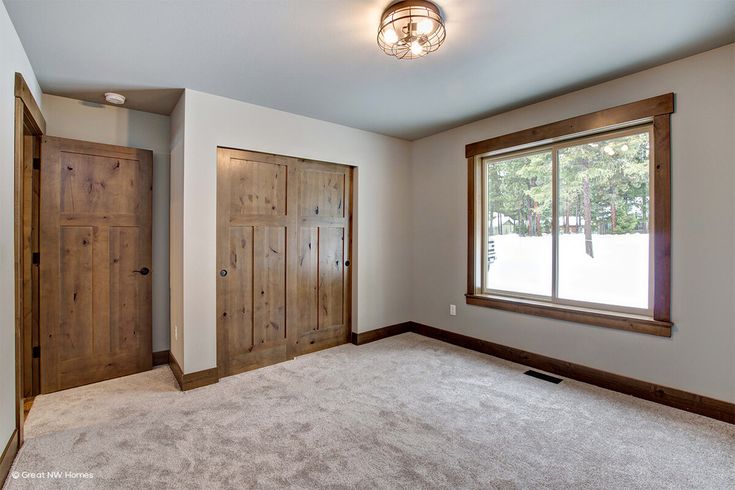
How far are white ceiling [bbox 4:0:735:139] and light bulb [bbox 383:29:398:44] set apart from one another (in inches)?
4.0

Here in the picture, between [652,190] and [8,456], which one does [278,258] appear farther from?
[652,190]

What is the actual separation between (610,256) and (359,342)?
2750mm

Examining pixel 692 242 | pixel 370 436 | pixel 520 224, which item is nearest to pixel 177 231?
pixel 370 436

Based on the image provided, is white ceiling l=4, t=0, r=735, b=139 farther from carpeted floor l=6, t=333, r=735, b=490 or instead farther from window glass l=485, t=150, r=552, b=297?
carpeted floor l=6, t=333, r=735, b=490

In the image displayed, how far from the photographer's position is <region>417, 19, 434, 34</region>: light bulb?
1.95 m

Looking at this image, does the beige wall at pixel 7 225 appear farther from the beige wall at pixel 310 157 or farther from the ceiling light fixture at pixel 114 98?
the beige wall at pixel 310 157

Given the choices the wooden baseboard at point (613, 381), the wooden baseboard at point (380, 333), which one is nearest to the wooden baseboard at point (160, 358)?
the wooden baseboard at point (380, 333)

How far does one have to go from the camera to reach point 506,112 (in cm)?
366

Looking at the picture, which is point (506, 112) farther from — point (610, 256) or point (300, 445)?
point (300, 445)

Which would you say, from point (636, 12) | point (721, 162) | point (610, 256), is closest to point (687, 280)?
point (610, 256)

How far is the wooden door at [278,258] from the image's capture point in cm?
332

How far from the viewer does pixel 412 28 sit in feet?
6.42

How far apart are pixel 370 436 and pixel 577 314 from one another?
2.15 metres

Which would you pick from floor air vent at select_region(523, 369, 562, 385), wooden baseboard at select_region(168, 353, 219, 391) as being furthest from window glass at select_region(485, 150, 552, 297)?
wooden baseboard at select_region(168, 353, 219, 391)
